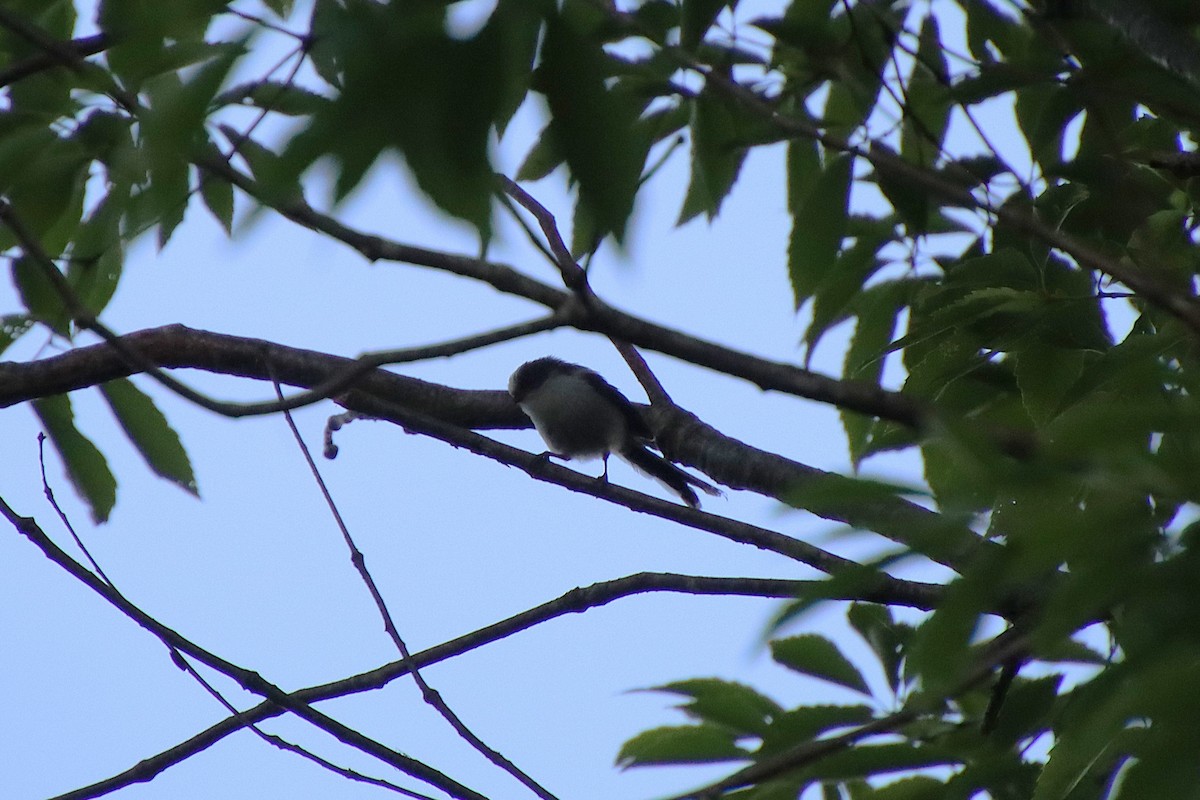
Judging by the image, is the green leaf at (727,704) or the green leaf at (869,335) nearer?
the green leaf at (727,704)

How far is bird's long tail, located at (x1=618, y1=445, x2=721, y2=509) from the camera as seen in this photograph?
6.75 metres

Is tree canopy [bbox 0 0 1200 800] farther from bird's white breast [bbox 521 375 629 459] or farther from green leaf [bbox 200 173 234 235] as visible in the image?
bird's white breast [bbox 521 375 629 459]

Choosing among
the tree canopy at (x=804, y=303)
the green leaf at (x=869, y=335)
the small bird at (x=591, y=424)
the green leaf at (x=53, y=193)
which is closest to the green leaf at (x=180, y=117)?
the tree canopy at (x=804, y=303)

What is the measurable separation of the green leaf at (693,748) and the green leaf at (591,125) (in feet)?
3.28

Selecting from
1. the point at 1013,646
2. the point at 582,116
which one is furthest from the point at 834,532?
the point at 582,116

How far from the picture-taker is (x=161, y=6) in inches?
51.4

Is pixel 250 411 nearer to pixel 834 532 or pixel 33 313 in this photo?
pixel 834 532

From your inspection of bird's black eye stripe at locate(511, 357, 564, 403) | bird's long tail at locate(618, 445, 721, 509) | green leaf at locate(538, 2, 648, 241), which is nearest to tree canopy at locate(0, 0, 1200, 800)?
green leaf at locate(538, 2, 648, 241)

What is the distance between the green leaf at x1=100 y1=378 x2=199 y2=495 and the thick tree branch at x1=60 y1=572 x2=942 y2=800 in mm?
→ 592

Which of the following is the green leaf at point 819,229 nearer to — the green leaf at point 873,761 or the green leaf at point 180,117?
the green leaf at point 873,761

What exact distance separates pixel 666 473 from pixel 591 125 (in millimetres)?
6012

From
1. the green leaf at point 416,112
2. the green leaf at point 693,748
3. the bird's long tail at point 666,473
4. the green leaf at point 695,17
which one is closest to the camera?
the green leaf at point 416,112

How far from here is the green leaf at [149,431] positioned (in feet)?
9.15

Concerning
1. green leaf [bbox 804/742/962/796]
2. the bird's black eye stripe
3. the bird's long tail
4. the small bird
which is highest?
the bird's black eye stripe
